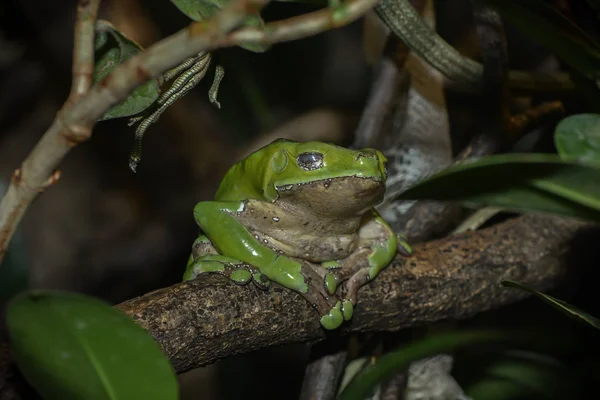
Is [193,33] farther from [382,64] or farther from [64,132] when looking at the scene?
[382,64]

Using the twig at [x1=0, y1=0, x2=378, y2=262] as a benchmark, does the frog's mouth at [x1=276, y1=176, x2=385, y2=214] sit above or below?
below

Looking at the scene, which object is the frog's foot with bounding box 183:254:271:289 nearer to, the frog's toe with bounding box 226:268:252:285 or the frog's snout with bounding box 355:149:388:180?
the frog's toe with bounding box 226:268:252:285

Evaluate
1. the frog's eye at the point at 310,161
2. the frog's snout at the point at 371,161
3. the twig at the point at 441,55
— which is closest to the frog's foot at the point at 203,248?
the frog's eye at the point at 310,161

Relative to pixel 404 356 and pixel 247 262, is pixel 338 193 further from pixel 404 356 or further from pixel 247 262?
pixel 404 356

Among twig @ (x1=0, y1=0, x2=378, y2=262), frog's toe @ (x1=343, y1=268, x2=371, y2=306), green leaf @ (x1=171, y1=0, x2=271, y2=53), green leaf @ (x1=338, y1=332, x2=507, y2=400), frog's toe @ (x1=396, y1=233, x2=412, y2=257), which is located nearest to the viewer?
twig @ (x1=0, y1=0, x2=378, y2=262)

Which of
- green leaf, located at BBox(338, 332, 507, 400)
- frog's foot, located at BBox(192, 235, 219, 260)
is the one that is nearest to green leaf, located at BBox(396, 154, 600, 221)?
green leaf, located at BBox(338, 332, 507, 400)

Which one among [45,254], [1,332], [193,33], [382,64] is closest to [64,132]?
[193,33]

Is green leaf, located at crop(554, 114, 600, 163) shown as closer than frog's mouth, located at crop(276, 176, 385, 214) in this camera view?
Yes

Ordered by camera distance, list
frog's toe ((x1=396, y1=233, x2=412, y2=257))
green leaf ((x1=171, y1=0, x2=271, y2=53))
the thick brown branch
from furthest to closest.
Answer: frog's toe ((x1=396, y1=233, x2=412, y2=257)) < the thick brown branch < green leaf ((x1=171, y1=0, x2=271, y2=53))
